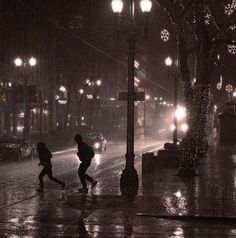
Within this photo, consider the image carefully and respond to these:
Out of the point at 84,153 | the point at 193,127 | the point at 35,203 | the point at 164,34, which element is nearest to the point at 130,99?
the point at 84,153

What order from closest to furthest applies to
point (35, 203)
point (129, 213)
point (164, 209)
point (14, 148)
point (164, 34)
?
point (129, 213) → point (164, 209) → point (35, 203) → point (164, 34) → point (14, 148)

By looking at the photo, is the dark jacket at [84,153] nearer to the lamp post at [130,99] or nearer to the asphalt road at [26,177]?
the lamp post at [130,99]

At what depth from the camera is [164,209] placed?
575 inches

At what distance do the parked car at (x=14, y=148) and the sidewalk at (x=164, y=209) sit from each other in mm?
15863

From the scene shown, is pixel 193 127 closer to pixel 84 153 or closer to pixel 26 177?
pixel 84 153

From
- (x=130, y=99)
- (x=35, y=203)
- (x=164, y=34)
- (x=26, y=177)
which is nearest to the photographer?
(x=35, y=203)

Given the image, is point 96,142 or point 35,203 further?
point 96,142

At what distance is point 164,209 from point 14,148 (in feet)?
76.3

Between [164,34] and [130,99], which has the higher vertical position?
[164,34]

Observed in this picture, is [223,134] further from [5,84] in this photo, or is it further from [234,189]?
[234,189]

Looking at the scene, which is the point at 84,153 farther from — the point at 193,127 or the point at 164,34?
the point at 164,34

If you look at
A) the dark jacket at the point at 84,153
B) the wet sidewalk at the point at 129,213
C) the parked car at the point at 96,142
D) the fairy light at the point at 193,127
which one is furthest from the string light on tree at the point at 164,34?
the parked car at the point at 96,142

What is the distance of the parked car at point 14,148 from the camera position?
120 ft

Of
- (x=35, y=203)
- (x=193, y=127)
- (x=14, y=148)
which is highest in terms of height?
(x=193, y=127)
